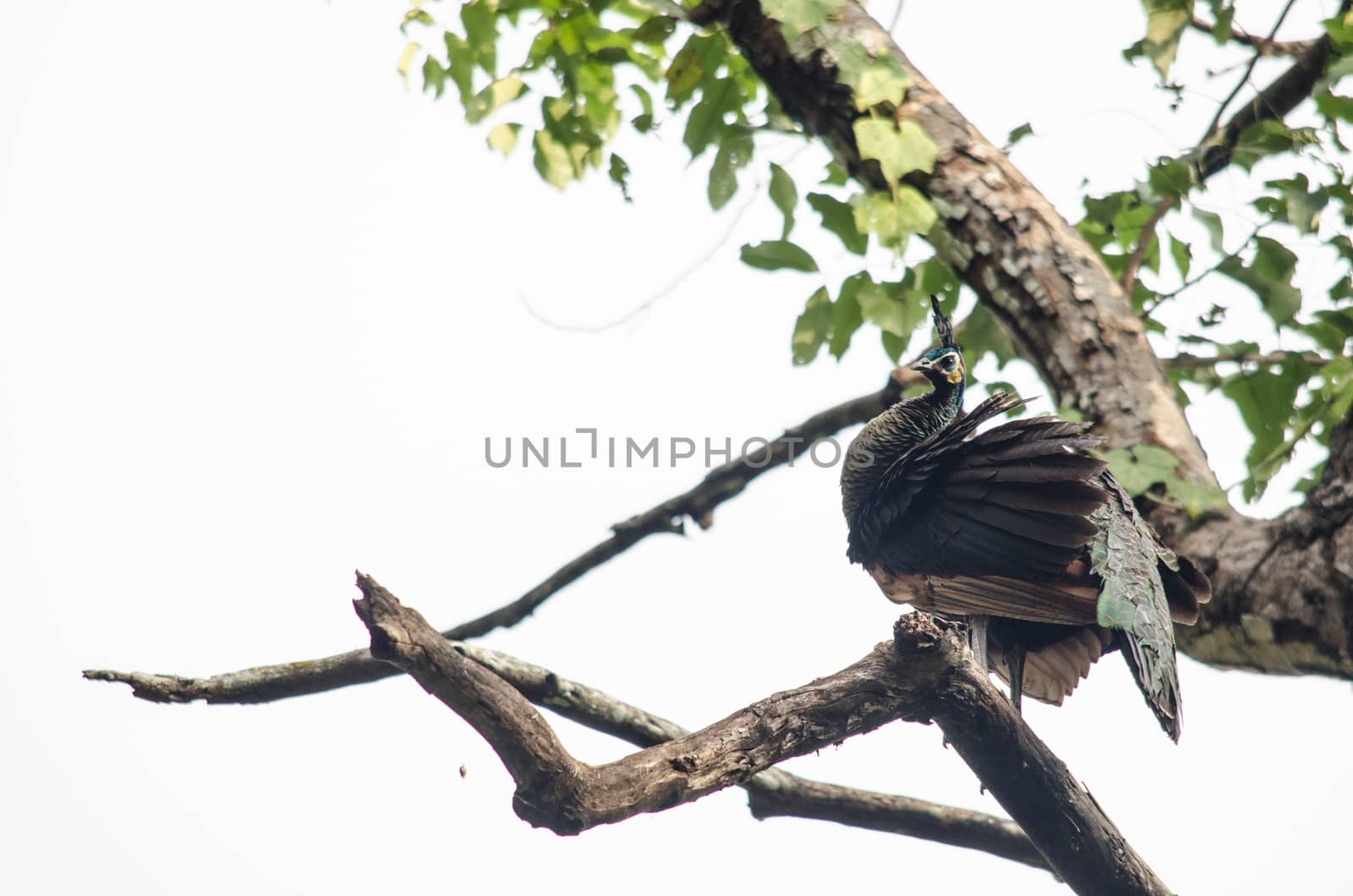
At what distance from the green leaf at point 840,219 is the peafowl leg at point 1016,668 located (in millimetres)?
1630

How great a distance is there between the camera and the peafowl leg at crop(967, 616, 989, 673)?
4.06 meters

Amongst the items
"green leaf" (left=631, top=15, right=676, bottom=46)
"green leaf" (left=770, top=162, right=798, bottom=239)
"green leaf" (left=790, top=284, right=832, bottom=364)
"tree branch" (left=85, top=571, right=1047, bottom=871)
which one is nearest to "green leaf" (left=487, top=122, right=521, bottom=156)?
"green leaf" (left=631, top=15, right=676, bottom=46)

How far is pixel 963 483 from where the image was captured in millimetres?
3967

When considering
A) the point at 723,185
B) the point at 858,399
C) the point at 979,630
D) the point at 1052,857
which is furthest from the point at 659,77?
the point at 1052,857

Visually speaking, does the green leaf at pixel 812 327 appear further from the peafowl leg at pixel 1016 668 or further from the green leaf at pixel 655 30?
the peafowl leg at pixel 1016 668

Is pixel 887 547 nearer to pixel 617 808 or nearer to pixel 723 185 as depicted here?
pixel 723 185

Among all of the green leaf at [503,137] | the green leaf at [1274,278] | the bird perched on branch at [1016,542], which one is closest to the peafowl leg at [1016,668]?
the bird perched on branch at [1016,542]

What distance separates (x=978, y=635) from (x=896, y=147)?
1.76 m

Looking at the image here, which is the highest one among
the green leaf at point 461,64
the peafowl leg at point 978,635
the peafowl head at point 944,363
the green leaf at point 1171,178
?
the green leaf at point 461,64

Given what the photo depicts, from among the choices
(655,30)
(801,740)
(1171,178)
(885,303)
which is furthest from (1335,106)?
(801,740)

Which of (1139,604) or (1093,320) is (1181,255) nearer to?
(1093,320)

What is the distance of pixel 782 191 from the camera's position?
15.2 feet

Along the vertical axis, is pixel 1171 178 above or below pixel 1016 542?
above

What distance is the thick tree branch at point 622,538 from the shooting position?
300 cm
